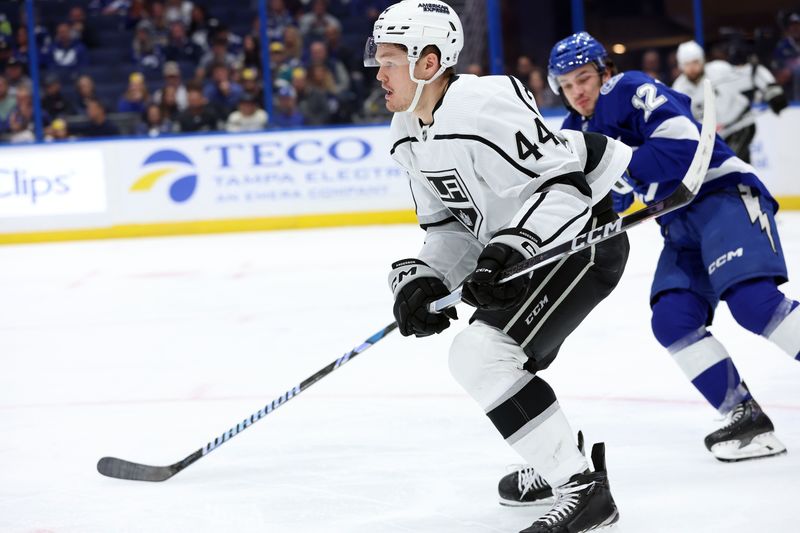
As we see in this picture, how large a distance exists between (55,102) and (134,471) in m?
6.58

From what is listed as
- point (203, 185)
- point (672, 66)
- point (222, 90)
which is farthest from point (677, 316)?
point (222, 90)

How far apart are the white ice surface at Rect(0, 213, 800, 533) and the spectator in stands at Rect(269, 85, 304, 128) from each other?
9.54ft

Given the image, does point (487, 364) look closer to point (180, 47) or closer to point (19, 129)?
point (19, 129)

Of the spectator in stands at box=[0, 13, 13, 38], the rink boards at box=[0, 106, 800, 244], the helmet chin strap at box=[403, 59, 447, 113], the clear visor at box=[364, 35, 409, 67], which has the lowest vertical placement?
the rink boards at box=[0, 106, 800, 244]

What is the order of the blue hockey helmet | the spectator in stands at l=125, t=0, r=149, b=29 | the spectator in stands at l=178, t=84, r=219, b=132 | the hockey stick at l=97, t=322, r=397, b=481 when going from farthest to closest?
the spectator in stands at l=125, t=0, r=149, b=29 → the spectator in stands at l=178, t=84, r=219, b=132 → the blue hockey helmet → the hockey stick at l=97, t=322, r=397, b=481

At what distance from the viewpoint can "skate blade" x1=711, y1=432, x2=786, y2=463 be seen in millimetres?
A: 2568

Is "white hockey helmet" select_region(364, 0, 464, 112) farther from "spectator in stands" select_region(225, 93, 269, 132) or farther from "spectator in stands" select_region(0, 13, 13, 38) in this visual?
"spectator in stands" select_region(0, 13, 13, 38)

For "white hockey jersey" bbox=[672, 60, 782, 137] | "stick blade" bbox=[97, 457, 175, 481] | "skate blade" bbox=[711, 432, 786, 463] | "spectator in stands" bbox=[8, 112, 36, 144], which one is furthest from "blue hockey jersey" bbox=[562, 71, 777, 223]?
"spectator in stands" bbox=[8, 112, 36, 144]

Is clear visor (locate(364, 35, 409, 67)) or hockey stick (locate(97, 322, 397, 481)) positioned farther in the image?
hockey stick (locate(97, 322, 397, 481))

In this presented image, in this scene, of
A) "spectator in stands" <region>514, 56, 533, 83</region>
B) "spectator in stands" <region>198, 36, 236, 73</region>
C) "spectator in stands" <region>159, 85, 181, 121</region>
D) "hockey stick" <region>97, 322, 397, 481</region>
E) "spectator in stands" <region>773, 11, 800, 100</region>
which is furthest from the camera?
"spectator in stands" <region>198, 36, 236, 73</region>

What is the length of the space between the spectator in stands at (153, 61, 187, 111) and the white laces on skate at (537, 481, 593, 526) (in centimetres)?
690

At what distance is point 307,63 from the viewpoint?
8797 mm

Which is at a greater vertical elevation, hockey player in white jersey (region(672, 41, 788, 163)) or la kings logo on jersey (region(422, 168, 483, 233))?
la kings logo on jersey (region(422, 168, 483, 233))

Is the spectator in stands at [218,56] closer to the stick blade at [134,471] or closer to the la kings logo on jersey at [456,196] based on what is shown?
the stick blade at [134,471]
